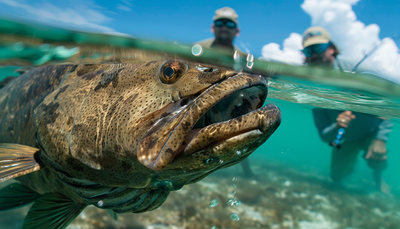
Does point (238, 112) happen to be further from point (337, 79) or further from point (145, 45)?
point (337, 79)

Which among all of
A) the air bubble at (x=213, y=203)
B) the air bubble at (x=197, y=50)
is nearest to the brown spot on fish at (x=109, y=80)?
the air bubble at (x=197, y=50)

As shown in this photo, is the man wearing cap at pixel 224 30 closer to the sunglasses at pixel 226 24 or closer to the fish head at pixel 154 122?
the sunglasses at pixel 226 24

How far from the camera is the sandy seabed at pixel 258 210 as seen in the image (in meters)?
6.10

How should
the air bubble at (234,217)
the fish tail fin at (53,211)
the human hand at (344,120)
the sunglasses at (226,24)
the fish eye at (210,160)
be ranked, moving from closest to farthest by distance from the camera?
1. the fish eye at (210,160)
2. the fish tail fin at (53,211)
3. the sunglasses at (226,24)
4. the air bubble at (234,217)
5. the human hand at (344,120)

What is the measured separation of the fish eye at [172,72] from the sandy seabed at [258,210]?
4.88 metres

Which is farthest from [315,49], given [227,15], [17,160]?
[17,160]

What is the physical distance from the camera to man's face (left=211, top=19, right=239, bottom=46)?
4.95 meters

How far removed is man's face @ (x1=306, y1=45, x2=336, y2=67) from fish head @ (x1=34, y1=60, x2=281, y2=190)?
315 centimetres

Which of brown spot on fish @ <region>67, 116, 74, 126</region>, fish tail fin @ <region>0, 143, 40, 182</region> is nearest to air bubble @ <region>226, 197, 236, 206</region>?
fish tail fin @ <region>0, 143, 40, 182</region>

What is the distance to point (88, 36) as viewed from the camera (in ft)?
13.1

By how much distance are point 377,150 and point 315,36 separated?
9.01 meters

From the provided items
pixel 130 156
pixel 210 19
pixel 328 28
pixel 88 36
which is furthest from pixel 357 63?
pixel 88 36

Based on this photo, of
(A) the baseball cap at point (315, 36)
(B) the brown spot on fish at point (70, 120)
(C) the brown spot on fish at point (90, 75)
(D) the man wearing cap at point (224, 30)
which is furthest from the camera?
(D) the man wearing cap at point (224, 30)

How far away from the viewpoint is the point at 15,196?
4.00m
